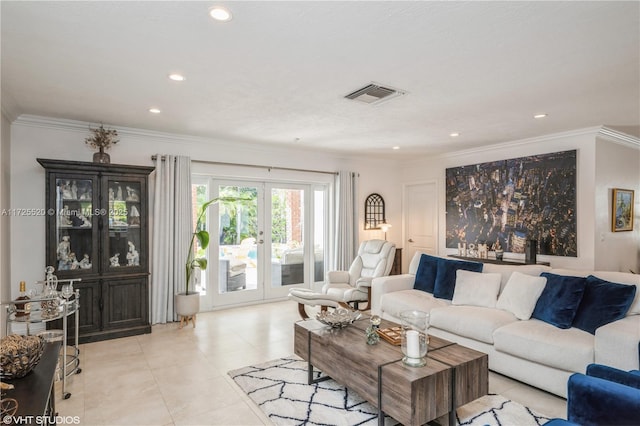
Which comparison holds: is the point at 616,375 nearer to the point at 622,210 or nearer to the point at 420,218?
the point at 622,210

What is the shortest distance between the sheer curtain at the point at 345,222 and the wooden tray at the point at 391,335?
3513mm

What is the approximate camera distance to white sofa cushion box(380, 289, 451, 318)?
12.9 ft

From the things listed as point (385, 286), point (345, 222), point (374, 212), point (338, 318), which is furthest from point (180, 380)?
point (374, 212)

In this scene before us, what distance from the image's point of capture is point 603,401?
1674mm

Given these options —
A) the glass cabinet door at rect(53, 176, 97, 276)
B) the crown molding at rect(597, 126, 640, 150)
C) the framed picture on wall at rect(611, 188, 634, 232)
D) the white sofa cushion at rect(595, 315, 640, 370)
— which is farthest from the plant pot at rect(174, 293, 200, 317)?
the framed picture on wall at rect(611, 188, 634, 232)

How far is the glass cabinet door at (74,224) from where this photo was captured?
405 cm

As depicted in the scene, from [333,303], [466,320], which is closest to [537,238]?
[466,320]

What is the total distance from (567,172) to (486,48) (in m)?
3.36

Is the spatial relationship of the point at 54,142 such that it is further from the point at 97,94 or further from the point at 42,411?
the point at 42,411

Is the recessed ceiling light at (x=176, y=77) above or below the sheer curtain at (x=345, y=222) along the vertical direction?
above

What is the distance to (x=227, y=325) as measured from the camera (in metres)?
4.74

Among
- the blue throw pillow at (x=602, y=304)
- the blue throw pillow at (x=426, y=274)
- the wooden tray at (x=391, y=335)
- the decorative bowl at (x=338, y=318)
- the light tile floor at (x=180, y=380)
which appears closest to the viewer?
the light tile floor at (x=180, y=380)

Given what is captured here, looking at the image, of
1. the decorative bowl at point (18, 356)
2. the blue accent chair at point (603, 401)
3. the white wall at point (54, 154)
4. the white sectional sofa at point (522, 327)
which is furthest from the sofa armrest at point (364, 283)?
the decorative bowl at point (18, 356)

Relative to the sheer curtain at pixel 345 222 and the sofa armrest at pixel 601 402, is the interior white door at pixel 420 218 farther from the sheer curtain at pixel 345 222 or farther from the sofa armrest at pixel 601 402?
the sofa armrest at pixel 601 402
